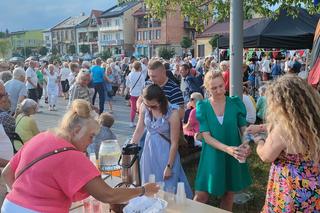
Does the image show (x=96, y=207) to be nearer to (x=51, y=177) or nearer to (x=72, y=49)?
(x=51, y=177)

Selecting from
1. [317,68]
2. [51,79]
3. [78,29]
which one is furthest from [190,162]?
[78,29]

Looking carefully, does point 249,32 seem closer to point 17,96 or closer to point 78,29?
point 17,96

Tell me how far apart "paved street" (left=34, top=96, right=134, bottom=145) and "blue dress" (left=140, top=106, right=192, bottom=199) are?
164 inches

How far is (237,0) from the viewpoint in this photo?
13.4 feet

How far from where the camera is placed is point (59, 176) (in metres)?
1.78

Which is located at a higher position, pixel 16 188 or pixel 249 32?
pixel 249 32

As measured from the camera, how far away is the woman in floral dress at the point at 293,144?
193 cm

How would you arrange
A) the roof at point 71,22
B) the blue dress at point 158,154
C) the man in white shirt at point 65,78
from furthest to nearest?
the roof at point 71,22 < the man in white shirt at point 65,78 < the blue dress at point 158,154

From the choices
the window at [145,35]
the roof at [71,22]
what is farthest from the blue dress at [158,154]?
the roof at [71,22]

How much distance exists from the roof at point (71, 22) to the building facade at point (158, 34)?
78.0 feet

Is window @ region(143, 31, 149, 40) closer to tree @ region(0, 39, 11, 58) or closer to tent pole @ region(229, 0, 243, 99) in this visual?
tree @ region(0, 39, 11, 58)

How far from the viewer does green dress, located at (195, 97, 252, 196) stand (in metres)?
3.04

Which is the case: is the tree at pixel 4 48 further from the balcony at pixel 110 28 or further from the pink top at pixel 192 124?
the pink top at pixel 192 124

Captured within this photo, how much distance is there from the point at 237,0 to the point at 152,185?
8.85ft
